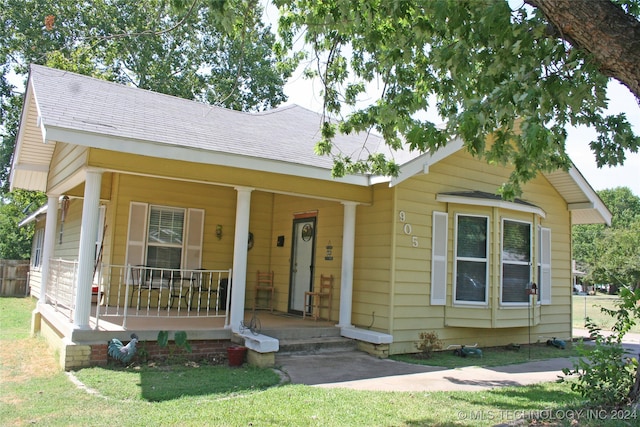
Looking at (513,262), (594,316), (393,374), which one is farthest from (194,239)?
(594,316)

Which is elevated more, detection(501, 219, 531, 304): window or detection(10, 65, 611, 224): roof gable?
detection(10, 65, 611, 224): roof gable

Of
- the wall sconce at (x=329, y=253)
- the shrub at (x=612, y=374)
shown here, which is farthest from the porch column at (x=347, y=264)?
the shrub at (x=612, y=374)

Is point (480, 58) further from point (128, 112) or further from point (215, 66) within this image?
point (215, 66)

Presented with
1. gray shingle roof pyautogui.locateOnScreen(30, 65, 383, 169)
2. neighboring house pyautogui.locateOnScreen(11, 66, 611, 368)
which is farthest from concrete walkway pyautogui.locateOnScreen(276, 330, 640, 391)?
gray shingle roof pyautogui.locateOnScreen(30, 65, 383, 169)

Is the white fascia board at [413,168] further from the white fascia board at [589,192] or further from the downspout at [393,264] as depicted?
the white fascia board at [589,192]

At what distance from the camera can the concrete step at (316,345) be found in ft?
27.3

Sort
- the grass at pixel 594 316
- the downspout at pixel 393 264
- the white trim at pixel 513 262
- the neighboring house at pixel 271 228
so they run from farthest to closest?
the grass at pixel 594 316
the white trim at pixel 513 262
the downspout at pixel 393 264
the neighboring house at pixel 271 228

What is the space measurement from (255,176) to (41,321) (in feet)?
19.2

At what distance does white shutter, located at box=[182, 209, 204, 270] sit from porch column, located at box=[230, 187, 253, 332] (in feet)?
9.72

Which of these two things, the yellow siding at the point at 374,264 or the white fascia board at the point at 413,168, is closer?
the white fascia board at the point at 413,168

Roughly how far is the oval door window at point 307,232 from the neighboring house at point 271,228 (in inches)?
1.3

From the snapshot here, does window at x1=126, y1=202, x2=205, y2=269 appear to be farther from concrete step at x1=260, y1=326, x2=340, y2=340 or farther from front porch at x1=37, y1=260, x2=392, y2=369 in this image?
concrete step at x1=260, y1=326, x2=340, y2=340

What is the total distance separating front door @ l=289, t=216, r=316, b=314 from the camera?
35.9 feet

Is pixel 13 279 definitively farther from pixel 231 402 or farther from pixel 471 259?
pixel 231 402
